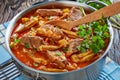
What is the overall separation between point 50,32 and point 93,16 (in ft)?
0.70

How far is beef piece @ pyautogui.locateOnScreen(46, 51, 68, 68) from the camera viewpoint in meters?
1.25

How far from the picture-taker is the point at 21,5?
2107mm

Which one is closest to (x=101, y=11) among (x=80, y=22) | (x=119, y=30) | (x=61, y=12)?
(x=80, y=22)

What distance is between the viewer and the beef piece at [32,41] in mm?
1310

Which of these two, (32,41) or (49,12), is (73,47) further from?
(49,12)

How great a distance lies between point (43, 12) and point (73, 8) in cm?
16

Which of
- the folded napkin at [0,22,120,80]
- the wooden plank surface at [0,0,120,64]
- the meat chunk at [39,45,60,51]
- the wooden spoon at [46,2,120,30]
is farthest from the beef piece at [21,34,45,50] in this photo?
the wooden plank surface at [0,0,120,64]

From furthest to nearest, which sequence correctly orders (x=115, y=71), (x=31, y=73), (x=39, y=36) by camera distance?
(x=115, y=71), (x=39, y=36), (x=31, y=73)

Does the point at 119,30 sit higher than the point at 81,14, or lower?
lower

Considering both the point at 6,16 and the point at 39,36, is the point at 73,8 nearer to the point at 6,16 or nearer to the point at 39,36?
the point at 39,36

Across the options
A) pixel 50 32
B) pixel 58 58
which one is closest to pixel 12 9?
pixel 50 32

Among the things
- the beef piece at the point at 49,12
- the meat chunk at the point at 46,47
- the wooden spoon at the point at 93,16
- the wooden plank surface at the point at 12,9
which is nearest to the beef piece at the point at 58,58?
the meat chunk at the point at 46,47

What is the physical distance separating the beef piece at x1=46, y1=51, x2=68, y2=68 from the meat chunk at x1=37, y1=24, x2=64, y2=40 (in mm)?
84

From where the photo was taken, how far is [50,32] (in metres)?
1.33
